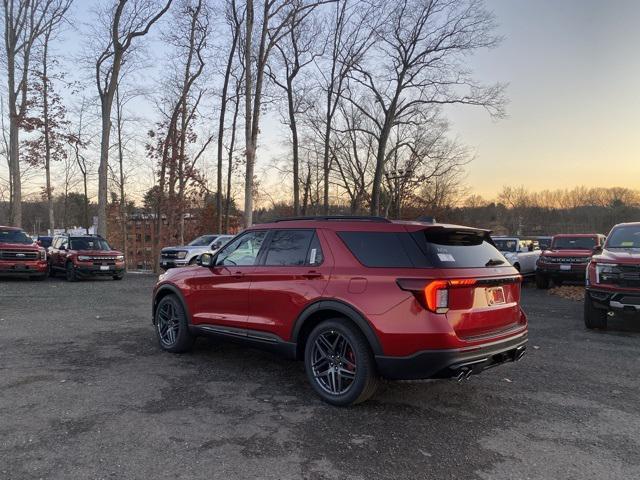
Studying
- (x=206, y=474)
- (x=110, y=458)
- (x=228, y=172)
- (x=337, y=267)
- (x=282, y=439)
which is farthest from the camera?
(x=228, y=172)

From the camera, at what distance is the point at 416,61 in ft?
92.3

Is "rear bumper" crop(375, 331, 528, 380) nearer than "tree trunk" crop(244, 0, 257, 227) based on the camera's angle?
Yes

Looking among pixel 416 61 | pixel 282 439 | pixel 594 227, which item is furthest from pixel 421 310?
pixel 594 227

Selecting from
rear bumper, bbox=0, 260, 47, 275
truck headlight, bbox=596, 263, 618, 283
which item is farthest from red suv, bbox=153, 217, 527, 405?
rear bumper, bbox=0, 260, 47, 275

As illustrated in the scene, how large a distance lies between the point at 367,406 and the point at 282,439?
40.5 inches

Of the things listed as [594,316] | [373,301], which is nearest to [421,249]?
[373,301]

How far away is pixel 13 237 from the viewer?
16297mm

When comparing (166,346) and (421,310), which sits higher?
(421,310)

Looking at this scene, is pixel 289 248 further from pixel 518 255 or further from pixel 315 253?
pixel 518 255

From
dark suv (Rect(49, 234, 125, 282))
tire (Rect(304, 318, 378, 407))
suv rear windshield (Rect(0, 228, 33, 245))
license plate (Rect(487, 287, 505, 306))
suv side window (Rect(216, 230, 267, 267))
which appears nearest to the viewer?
tire (Rect(304, 318, 378, 407))

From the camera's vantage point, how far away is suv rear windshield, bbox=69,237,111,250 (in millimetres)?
17578

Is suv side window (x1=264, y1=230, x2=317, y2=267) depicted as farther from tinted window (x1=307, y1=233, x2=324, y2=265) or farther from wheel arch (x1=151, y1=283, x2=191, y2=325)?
wheel arch (x1=151, y1=283, x2=191, y2=325)

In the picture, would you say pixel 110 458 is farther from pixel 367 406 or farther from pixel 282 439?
pixel 367 406

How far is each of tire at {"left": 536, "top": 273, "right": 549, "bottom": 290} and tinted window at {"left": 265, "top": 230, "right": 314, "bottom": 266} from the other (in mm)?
13102
